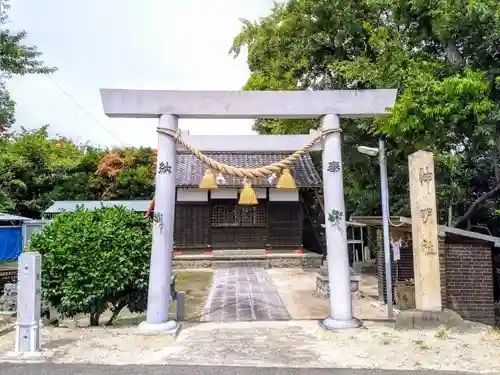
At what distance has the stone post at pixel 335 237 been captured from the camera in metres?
6.95

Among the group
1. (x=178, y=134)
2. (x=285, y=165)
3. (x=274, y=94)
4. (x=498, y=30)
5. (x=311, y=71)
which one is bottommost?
(x=285, y=165)

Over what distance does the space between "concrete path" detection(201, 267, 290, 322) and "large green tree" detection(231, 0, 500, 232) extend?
433cm

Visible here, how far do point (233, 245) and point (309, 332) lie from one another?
39.9 feet

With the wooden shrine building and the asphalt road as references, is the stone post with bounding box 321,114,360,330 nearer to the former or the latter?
the asphalt road

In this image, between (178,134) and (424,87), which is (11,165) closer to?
(178,134)

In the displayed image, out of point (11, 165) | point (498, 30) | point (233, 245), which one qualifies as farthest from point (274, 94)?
point (11, 165)

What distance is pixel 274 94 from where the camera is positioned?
7.33 meters

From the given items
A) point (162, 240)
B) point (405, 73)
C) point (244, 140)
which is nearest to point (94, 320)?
point (162, 240)

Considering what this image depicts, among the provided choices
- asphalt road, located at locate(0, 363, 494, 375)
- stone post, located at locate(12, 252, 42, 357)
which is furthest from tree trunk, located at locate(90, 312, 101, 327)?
asphalt road, located at locate(0, 363, 494, 375)

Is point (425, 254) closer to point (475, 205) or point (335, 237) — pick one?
point (335, 237)

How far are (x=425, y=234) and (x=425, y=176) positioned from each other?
904 millimetres

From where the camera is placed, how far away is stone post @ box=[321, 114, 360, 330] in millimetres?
6953

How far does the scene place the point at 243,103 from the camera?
725 centimetres

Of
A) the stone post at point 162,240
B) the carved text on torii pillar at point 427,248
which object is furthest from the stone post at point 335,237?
the stone post at point 162,240
